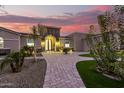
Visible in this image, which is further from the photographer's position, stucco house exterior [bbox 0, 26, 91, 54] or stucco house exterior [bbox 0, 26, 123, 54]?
stucco house exterior [bbox 0, 26, 91, 54]

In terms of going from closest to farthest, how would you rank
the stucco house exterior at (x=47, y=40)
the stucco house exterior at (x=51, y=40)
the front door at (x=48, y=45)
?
the stucco house exterior at (x=47, y=40) < the stucco house exterior at (x=51, y=40) < the front door at (x=48, y=45)

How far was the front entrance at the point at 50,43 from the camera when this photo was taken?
24.8 meters

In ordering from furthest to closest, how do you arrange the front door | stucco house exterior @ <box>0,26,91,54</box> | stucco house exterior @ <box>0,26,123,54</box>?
the front door < stucco house exterior @ <box>0,26,91,54</box> < stucco house exterior @ <box>0,26,123,54</box>

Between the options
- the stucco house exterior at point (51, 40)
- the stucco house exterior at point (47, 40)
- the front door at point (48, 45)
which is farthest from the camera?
the front door at point (48, 45)

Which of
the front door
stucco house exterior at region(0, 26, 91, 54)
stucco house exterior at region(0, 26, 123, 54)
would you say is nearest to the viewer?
stucco house exterior at region(0, 26, 123, 54)

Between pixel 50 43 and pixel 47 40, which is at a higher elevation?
pixel 47 40

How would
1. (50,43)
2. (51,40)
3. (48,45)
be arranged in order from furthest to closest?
(51,40) < (50,43) < (48,45)

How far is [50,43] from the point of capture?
25.2m

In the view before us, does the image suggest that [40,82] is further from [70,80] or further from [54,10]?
[54,10]

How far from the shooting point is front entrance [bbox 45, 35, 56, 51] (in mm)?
24834

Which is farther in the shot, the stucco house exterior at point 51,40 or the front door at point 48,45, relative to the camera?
the front door at point 48,45

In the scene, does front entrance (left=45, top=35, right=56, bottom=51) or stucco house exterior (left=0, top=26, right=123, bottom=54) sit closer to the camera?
stucco house exterior (left=0, top=26, right=123, bottom=54)

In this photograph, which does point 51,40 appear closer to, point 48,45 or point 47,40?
point 47,40

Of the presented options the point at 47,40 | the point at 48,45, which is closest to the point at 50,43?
the point at 48,45
